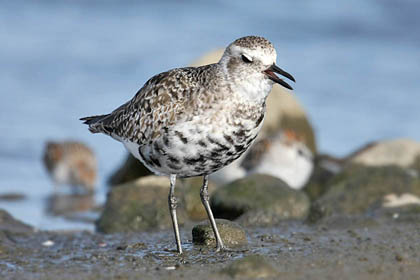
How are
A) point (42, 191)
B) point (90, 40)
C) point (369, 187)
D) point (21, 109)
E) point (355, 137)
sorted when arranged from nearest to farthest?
1. point (369, 187)
2. point (42, 191)
3. point (355, 137)
4. point (21, 109)
5. point (90, 40)

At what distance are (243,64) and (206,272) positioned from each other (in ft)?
6.44

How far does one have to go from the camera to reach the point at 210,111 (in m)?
7.25

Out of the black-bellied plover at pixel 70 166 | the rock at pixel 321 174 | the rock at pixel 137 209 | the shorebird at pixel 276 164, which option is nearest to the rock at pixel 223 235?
the rock at pixel 137 209

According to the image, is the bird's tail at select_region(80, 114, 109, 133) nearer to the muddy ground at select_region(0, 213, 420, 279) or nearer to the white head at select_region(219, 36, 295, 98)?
the muddy ground at select_region(0, 213, 420, 279)

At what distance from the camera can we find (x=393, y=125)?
18.1m

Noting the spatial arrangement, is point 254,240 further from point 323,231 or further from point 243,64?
point 243,64

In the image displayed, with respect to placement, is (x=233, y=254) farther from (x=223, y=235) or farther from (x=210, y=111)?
(x=210, y=111)

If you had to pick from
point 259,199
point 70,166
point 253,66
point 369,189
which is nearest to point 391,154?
point 369,189

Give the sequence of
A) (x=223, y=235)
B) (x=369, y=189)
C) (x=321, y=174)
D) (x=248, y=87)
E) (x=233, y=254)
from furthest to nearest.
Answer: (x=321, y=174)
(x=369, y=189)
(x=223, y=235)
(x=233, y=254)
(x=248, y=87)

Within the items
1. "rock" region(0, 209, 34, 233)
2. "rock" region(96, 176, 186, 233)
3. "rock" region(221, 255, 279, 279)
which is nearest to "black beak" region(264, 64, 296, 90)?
"rock" region(221, 255, 279, 279)

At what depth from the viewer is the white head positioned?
23.2 feet

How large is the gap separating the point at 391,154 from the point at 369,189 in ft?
11.6

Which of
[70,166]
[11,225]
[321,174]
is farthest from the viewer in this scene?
[70,166]

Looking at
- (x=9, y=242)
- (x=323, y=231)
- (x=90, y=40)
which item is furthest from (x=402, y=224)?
(x=90, y=40)
